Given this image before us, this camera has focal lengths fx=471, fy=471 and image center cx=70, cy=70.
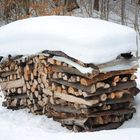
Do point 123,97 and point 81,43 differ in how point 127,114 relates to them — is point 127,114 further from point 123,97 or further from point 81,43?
point 81,43

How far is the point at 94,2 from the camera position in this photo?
979 inches

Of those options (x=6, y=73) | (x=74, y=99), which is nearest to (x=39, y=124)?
(x=74, y=99)

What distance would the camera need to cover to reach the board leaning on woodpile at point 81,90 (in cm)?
792

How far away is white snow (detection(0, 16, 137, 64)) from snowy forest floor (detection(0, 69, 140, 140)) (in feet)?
4.03

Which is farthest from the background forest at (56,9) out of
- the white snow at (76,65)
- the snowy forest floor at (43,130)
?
the white snow at (76,65)

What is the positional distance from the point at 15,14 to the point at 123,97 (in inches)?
535

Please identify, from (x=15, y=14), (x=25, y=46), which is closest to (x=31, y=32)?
A: (x=25, y=46)

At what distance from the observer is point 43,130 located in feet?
27.3

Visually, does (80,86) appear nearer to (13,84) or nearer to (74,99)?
(74,99)

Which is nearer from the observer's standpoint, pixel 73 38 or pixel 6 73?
pixel 73 38

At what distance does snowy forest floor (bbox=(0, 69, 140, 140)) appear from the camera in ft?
23.2

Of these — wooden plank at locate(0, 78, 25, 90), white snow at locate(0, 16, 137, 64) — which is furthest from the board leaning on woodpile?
wooden plank at locate(0, 78, 25, 90)

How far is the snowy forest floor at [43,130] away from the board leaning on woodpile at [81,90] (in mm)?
164

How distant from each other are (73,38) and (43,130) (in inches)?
67.4
